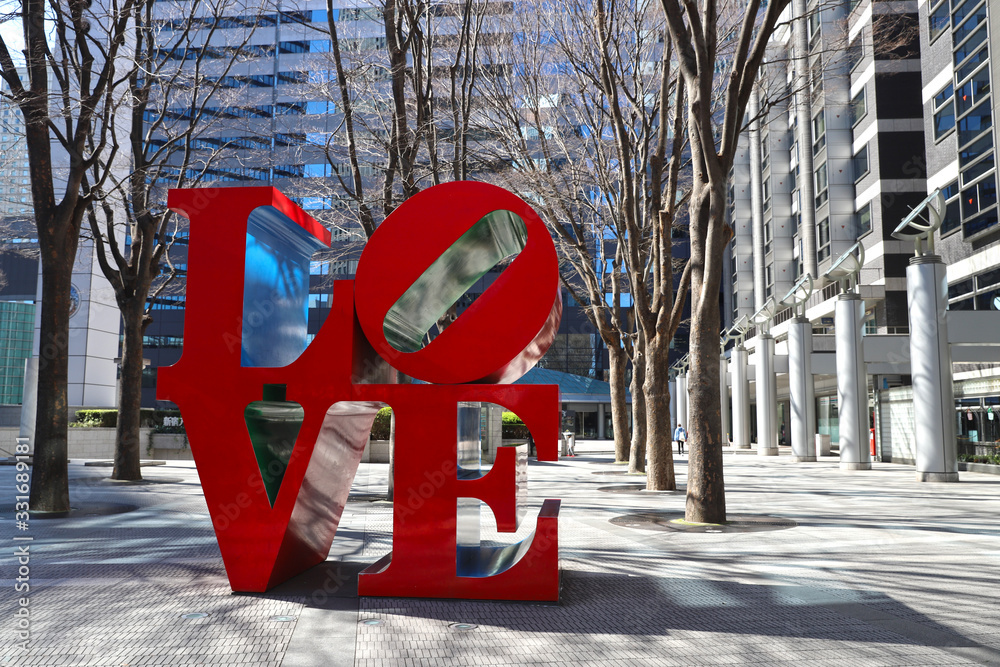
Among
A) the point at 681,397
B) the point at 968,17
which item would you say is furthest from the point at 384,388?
the point at 681,397

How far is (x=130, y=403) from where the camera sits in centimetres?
1595

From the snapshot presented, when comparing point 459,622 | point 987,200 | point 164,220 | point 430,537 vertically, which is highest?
point 987,200

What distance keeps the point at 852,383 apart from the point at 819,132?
834 inches

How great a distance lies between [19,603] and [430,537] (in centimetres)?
325

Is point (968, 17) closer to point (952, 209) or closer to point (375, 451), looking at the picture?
point (952, 209)

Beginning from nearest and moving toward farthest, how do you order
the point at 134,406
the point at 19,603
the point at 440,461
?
the point at 19,603 < the point at 440,461 < the point at 134,406

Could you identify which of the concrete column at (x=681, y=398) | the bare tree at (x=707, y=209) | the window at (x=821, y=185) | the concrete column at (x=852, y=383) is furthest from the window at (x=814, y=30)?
the bare tree at (x=707, y=209)

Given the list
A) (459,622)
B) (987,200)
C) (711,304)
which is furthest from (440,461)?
(987,200)

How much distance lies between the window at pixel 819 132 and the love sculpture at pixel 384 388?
115ft

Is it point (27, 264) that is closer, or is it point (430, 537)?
point (430, 537)

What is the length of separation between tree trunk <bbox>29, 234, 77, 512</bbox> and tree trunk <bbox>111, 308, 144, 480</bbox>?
16.0 ft

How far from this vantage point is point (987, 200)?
80.9ft

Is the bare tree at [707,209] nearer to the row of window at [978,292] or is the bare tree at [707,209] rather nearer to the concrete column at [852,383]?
the concrete column at [852,383]

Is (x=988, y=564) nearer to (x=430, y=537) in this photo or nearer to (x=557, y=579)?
(x=557, y=579)
